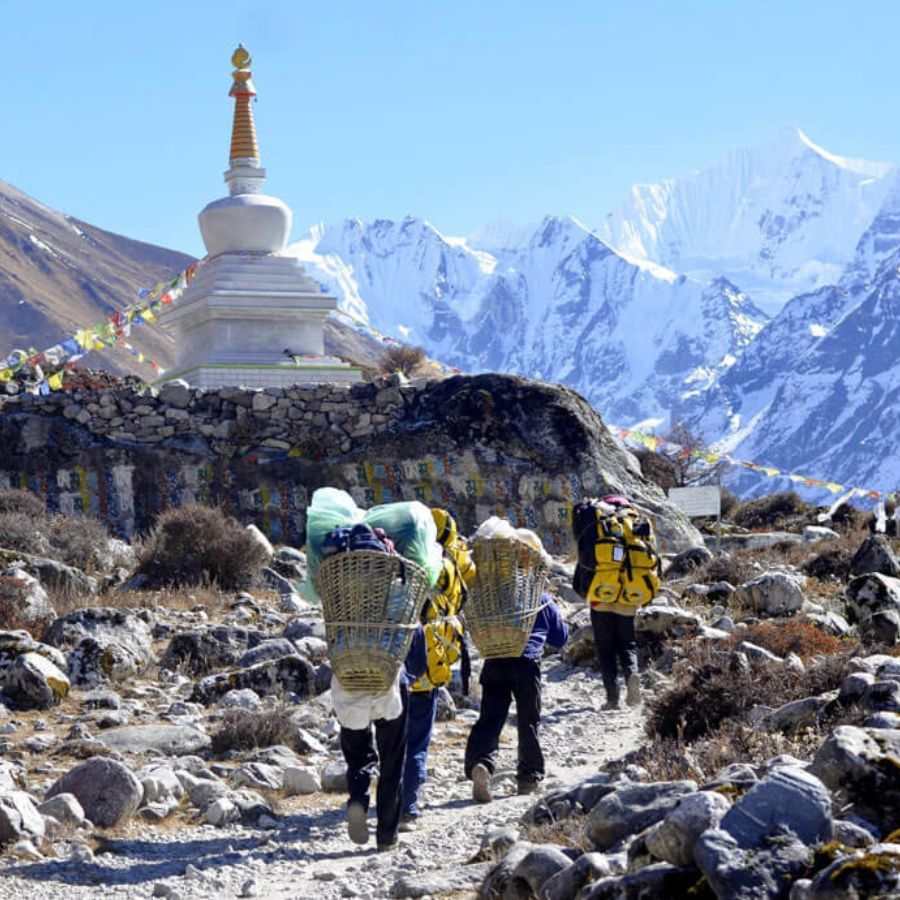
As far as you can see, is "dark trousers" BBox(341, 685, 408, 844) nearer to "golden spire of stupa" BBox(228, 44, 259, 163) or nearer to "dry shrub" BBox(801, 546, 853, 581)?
"dry shrub" BBox(801, 546, 853, 581)

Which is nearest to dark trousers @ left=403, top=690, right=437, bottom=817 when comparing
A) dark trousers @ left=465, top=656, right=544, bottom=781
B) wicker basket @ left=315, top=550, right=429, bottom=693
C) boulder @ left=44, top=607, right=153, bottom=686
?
dark trousers @ left=465, top=656, right=544, bottom=781

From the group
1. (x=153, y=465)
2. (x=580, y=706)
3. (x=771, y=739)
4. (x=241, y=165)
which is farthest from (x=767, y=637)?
(x=241, y=165)

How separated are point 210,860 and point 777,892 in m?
3.21

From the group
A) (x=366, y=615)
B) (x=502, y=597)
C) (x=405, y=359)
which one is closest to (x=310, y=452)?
(x=502, y=597)

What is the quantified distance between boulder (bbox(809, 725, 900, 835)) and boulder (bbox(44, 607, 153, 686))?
6886mm

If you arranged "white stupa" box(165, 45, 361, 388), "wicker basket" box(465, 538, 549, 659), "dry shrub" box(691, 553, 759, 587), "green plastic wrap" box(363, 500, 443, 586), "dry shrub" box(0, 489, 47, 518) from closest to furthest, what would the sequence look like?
"green plastic wrap" box(363, 500, 443, 586)
"wicker basket" box(465, 538, 549, 659)
"dry shrub" box(691, 553, 759, 587)
"dry shrub" box(0, 489, 47, 518)
"white stupa" box(165, 45, 361, 388)

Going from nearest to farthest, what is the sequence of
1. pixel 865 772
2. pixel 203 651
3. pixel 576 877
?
1. pixel 576 877
2. pixel 865 772
3. pixel 203 651

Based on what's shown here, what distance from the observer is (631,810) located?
18.4 ft

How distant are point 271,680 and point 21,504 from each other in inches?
334

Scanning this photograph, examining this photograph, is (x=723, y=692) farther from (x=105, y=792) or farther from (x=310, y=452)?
(x=310, y=452)

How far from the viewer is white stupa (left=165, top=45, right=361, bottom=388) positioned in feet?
85.8

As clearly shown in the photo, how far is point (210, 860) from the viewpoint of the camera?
7062 millimetres

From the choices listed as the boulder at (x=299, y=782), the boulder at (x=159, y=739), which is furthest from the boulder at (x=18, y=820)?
the boulder at (x=159, y=739)

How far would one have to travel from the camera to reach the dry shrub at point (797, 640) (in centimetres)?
1089
